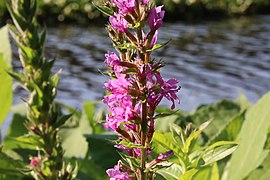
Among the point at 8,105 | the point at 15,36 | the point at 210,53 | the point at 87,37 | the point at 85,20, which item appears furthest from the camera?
the point at 85,20

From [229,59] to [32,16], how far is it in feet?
31.0

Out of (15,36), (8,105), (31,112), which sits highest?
(15,36)

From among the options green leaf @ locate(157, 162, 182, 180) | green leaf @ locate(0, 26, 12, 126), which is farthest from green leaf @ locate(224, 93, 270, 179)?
green leaf @ locate(0, 26, 12, 126)

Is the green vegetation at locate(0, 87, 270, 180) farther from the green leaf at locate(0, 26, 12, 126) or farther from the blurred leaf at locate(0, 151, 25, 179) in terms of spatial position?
the green leaf at locate(0, 26, 12, 126)

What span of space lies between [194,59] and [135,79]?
31.8ft

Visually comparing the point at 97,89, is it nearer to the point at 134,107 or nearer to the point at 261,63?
the point at 261,63

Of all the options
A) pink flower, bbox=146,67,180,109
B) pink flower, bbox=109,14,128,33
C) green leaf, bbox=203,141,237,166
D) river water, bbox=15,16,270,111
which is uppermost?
pink flower, bbox=109,14,128,33

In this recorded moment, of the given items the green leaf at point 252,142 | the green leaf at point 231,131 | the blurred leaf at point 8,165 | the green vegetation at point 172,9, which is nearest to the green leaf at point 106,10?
the green leaf at point 252,142

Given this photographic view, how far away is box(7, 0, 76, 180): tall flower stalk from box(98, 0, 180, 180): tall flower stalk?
385 millimetres

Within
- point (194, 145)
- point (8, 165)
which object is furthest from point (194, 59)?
point (194, 145)

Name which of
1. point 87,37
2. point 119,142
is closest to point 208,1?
point 87,37

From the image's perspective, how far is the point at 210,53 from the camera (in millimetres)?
11516

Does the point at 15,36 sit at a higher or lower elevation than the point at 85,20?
higher

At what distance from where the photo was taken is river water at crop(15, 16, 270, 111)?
8.04m
